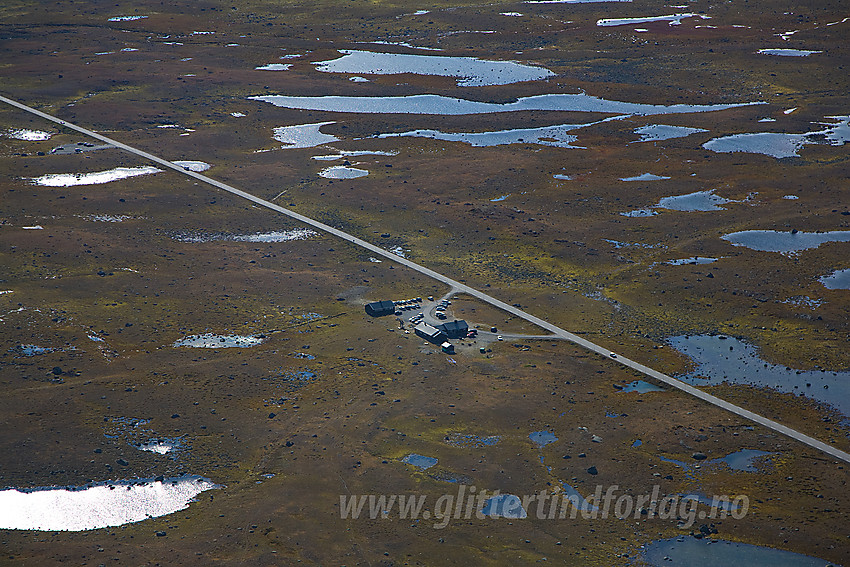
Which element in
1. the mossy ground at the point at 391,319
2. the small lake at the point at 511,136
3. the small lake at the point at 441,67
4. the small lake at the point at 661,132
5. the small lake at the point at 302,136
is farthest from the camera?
the small lake at the point at 441,67

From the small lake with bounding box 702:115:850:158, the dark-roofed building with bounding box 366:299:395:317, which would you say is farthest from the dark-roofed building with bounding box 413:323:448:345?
the small lake with bounding box 702:115:850:158

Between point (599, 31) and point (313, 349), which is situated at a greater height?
point (599, 31)

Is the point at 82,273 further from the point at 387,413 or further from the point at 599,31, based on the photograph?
the point at 599,31

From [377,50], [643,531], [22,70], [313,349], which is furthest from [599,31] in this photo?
[643,531]

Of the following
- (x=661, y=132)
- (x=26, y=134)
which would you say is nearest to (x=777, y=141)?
Answer: (x=661, y=132)

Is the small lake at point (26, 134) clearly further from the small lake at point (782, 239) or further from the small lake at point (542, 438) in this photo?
the small lake at point (542, 438)

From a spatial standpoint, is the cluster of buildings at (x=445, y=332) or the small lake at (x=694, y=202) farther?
the small lake at (x=694, y=202)

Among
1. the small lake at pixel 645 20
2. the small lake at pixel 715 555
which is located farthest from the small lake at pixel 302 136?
the small lake at pixel 645 20

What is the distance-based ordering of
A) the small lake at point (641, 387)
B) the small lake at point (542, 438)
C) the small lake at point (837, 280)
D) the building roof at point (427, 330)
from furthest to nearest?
the small lake at point (837, 280) → the building roof at point (427, 330) → the small lake at point (641, 387) → the small lake at point (542, 438)
